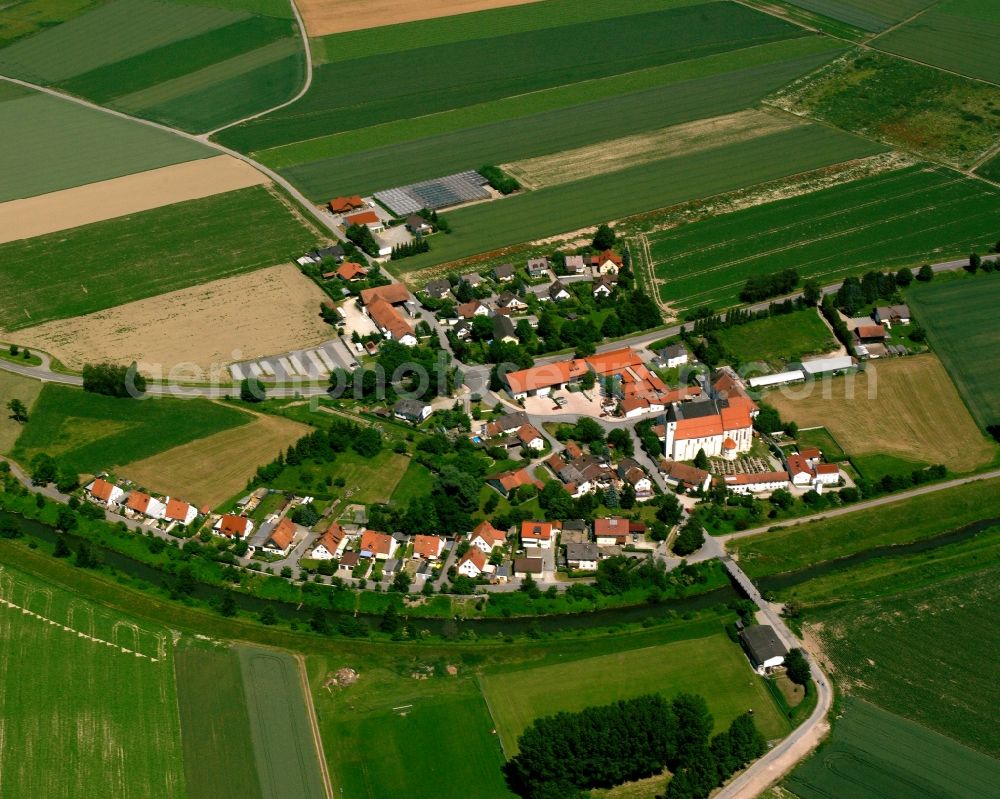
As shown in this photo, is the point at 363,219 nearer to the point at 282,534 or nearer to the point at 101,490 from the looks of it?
the point at 101,490

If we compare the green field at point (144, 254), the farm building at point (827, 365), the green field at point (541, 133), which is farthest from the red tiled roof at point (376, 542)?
the green field at point (541, 133)

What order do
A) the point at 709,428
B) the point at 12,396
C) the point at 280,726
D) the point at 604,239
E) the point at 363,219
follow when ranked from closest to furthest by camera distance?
1. the point at 280,726
2. the point at 709,428
3. the point at 12,396
4. the point at 604,239
5. the point at 363,219

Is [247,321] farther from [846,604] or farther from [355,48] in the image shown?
[355,48]

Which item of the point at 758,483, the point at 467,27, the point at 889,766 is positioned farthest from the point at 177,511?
the point at 467,27

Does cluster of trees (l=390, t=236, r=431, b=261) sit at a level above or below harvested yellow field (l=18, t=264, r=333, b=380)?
above

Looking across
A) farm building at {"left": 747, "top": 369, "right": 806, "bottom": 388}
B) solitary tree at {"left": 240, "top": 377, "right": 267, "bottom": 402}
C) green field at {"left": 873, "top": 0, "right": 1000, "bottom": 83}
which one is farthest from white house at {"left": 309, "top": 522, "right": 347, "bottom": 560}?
green field at {"left": 873, "top": 0, "right": 1000, "bottom": 83}

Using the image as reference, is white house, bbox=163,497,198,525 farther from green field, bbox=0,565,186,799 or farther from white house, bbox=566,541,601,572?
white house, bbox=566,541,601,572

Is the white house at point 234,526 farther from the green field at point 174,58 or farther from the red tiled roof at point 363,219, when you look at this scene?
the green field at point 174,58
